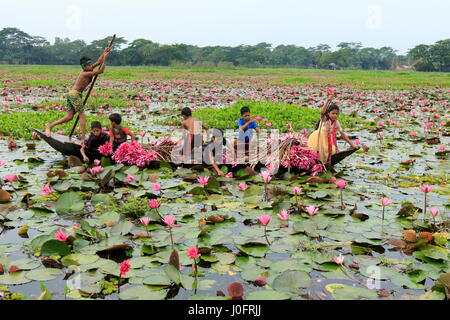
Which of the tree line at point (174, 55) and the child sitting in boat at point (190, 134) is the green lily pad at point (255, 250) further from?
the tree line at point (174, 55)

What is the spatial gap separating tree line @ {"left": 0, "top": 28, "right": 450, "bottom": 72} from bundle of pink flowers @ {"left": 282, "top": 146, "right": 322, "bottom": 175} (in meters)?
51.1

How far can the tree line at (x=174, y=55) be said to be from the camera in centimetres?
7288

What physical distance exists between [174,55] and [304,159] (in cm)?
7393

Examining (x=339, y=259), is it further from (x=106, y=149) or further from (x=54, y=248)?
(x=106, y=149)

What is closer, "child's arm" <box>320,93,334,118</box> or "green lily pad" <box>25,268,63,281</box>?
"green lily pad" <box>25,268,63,281</box>

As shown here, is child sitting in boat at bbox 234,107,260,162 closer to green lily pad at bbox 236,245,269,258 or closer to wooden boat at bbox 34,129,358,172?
wooden boat at bbox 34,129,358,172

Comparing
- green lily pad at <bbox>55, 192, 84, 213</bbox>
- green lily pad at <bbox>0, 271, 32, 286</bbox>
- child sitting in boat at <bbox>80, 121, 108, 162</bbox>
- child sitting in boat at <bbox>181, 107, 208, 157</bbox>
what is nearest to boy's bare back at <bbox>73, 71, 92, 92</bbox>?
child sitting in boat at <bbox>80, 121, 108, 162</bbox>

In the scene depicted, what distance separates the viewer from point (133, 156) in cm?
547

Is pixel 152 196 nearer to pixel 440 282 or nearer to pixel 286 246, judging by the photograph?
pixel 286 246

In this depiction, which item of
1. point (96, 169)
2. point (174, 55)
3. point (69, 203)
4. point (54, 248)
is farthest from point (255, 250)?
point (174, 55)

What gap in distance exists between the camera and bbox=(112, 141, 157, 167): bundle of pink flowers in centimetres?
544

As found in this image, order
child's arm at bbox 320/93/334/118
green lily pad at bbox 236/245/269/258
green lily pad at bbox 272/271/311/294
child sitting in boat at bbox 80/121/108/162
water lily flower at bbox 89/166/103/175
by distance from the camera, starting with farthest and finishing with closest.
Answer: child sitting in boat at bbox 80/121/108/162 → water lily flower at bbox 89/166/103/175 → child's arm at bbox 320/93/334/118 → green lily pad at bbox 236/245/269/258 → green lily pad at bbox 272/271/311/294

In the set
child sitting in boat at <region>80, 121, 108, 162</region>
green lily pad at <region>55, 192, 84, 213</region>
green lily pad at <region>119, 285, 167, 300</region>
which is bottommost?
green lily pad at <region>119, 285, 167, 300</region>

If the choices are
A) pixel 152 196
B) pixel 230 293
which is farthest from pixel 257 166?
pixel 230 293
